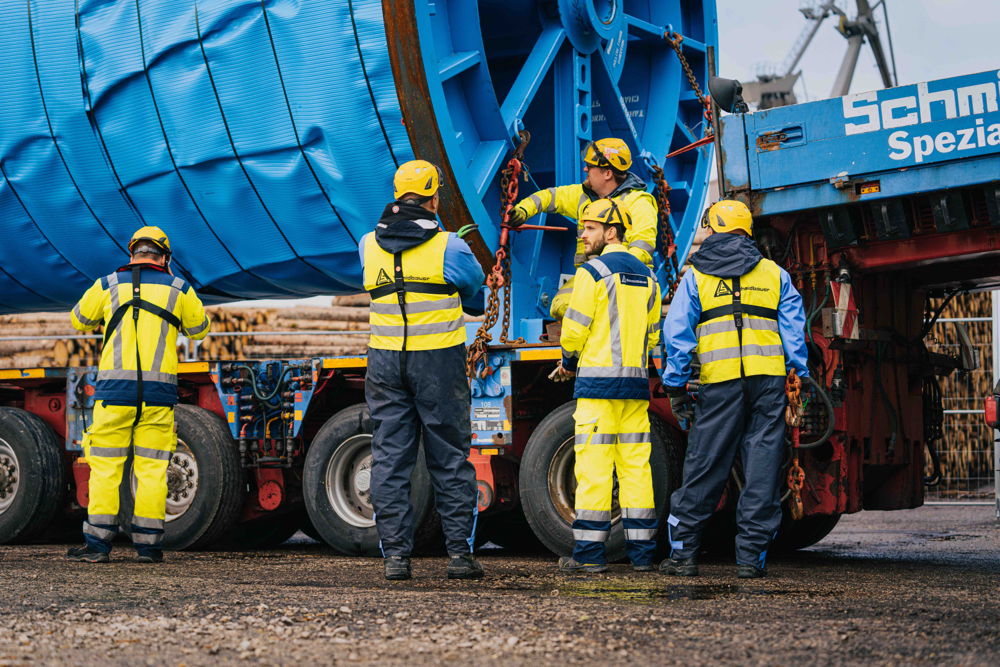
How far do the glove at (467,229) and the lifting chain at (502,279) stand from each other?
0.59 feet

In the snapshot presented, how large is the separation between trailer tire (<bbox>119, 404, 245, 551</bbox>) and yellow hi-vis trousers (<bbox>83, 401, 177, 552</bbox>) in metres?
0.85

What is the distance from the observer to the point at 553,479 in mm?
6809

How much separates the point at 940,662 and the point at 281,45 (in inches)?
186

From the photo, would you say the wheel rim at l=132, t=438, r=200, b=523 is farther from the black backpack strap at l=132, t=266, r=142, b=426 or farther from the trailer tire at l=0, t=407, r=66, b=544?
the black backpack strap at l=132, t=266, r=142, b=426

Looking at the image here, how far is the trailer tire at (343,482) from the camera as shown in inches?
290

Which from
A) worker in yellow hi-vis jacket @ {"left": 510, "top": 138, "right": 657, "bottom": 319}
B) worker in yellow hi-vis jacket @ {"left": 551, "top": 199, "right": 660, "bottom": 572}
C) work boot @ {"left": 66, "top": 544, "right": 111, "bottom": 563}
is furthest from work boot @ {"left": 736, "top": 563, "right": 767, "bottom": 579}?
Result: work boot @ {"left": 66, "top": 544, "right": 111, "bottom": 563}

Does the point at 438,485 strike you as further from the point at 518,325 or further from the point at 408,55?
the point at 408,55

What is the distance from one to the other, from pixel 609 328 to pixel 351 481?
2.18m

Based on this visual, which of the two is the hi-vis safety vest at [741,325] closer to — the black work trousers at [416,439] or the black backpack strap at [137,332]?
the black work trousers at [416,439]

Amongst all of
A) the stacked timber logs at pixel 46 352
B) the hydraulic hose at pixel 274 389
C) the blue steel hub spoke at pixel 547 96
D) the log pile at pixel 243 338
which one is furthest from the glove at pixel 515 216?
the stacked timber logs at pixel 46 352

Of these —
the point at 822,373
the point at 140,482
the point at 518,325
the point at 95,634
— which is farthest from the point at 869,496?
the point at 95,634

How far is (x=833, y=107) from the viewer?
6.00 m

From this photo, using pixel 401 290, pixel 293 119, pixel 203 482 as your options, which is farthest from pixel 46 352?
pixel 401 290

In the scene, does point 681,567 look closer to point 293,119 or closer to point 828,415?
point 828,415
